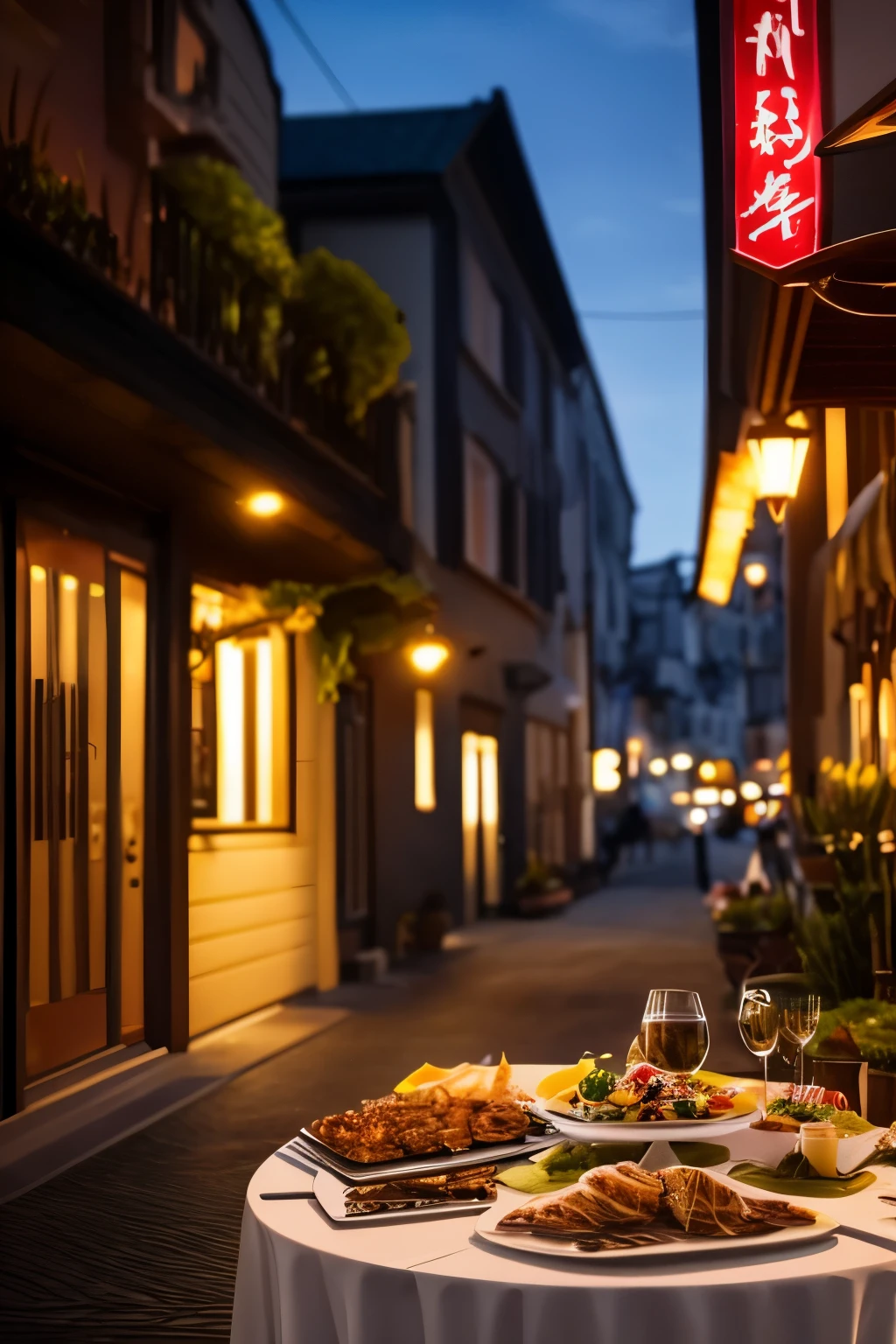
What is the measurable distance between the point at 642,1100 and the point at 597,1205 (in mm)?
404

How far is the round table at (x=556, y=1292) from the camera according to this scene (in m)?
1.90

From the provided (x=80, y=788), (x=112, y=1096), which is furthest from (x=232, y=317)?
(x=112, y=1096)

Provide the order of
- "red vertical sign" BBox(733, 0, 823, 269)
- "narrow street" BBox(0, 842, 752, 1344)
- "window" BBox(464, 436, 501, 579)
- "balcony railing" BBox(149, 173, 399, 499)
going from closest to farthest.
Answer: "narrow street" BBox(0, 842, 752, 1344) → "red vertical sign" BBox(733, 0, 823, 269) → "balcony railing" BBox(149, 173, 399, 499) → "window" BBox(464, 436, 501, 579)

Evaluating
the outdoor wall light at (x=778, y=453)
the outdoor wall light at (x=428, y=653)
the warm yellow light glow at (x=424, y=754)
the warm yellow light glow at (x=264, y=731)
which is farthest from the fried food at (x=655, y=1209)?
the warm yellow light glow at (x=424, y=754)

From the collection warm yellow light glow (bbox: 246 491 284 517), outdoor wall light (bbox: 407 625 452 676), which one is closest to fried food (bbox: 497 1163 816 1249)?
warm yellow light glow (bbox: 246 491 284 517)

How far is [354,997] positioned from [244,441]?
4.54 m

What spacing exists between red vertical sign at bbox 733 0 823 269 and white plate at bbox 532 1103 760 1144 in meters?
3.17

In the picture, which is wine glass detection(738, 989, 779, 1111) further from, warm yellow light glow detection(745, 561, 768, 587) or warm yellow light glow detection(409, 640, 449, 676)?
warm yellow light glow detection(745, 561, 768, 587)

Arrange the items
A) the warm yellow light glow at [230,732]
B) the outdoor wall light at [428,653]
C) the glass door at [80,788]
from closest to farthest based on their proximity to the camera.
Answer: the glass door at [80,788]
the warm yellow light glow at [230,732]
the outdoor wall light at [428,653]

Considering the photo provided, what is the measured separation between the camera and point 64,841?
7.24 meters

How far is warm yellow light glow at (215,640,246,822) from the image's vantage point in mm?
9539

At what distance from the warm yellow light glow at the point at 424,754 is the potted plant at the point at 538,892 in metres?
2.96

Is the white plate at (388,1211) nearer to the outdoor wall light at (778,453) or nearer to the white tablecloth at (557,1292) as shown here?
the white tablecloth at (557,1292)

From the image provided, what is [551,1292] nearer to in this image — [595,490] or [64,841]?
[64,841]
